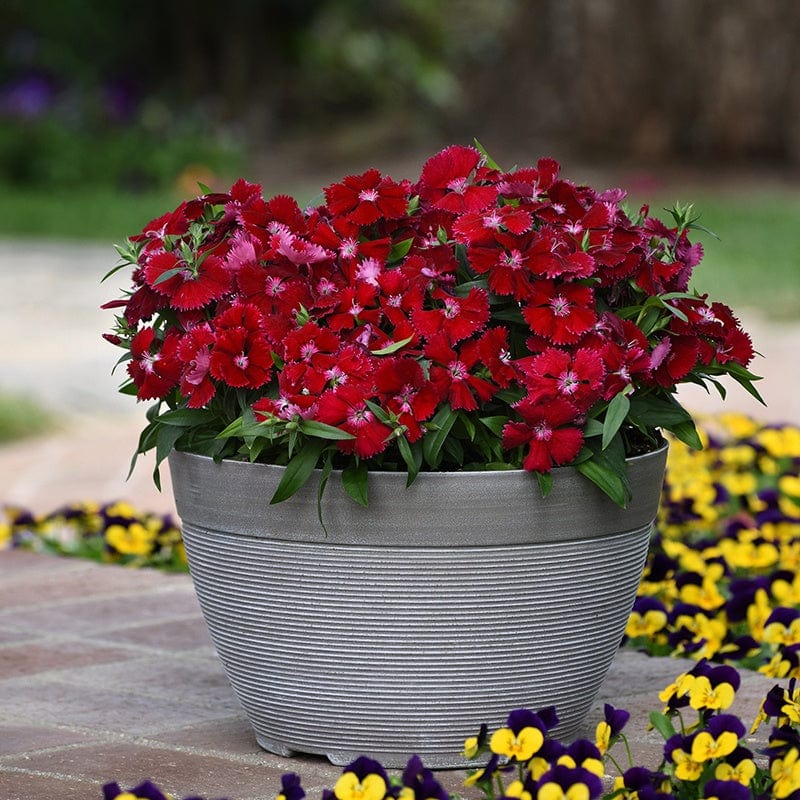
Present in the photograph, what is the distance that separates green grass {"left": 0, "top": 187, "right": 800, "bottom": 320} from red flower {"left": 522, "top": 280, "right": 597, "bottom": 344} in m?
5.57

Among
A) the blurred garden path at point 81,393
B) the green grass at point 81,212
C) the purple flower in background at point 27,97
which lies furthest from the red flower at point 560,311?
the purple flower in background at point 27,97

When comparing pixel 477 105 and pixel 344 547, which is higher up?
pixel 477 105

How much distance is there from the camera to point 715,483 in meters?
3.79

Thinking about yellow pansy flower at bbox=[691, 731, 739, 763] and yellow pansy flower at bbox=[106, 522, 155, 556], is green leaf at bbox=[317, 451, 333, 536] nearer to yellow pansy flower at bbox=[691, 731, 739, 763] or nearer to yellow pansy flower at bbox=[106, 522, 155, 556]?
yellow pansy flower at bbox=[691, 731, 739, 763]

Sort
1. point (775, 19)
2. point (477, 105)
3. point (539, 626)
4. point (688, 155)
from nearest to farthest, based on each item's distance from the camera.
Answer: point (539, 626), point (775, 19), point (688, 155), point (477, 105)

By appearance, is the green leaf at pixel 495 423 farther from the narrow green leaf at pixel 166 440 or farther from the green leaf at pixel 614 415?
the narrow green leaf at pixel 166 440

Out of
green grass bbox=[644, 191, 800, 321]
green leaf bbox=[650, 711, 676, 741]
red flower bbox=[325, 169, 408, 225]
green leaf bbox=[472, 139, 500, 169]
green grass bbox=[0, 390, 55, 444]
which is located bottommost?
green leaf bbox=[650, 711, 676, 741]

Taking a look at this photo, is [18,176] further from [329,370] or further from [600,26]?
[329,370]

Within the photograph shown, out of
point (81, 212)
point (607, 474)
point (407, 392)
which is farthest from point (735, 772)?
point (81, 212)

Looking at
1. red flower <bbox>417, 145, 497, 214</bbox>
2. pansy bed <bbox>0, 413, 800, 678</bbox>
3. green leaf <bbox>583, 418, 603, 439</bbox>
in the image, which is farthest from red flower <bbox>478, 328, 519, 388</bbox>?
pansy bed <bbox>0, 413, 800, 678</bbox>

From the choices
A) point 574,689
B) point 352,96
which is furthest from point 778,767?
point 352,96

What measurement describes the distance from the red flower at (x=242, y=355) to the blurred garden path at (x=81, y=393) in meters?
2.65

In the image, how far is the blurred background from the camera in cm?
646

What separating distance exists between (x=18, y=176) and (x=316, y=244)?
13.5 m
